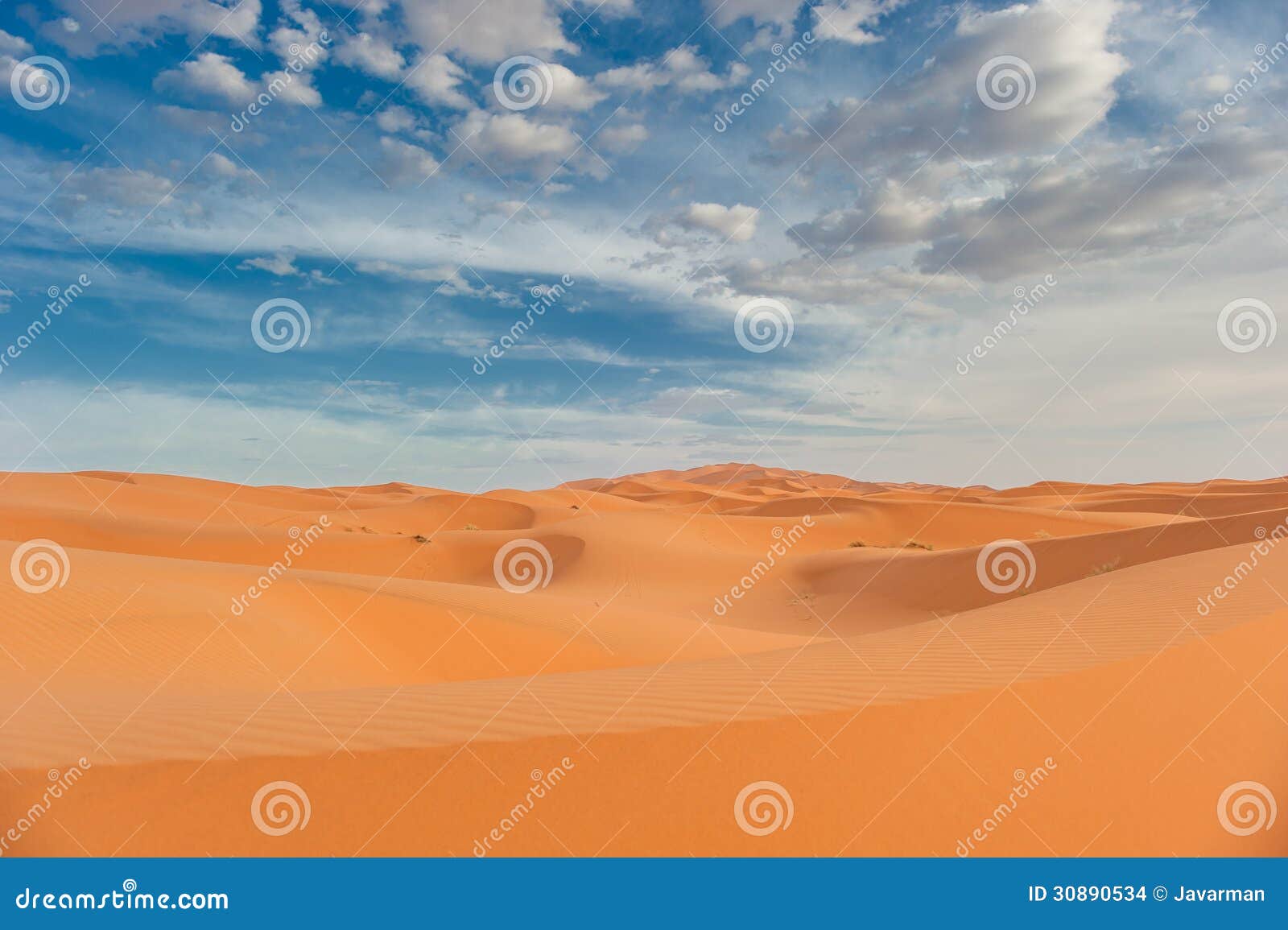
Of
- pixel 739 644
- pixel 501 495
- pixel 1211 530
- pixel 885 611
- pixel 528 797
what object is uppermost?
pixel 501 495

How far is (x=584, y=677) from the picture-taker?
6633mm

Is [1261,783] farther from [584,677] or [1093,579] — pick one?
[1093,579]

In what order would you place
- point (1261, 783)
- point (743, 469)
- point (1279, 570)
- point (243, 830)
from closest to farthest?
point (243, 830) < point (1261, 783) < point (1279, 570) < point (743, 469)

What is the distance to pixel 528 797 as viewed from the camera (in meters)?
4.32

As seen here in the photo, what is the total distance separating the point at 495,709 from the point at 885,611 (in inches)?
563

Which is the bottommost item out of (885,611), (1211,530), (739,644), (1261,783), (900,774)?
(900,774)

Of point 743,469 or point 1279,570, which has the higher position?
point 743,469

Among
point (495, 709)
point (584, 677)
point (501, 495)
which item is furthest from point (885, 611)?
point (501, 495)

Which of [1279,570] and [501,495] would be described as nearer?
[1279,570]

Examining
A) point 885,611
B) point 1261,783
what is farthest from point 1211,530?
point 1261,783

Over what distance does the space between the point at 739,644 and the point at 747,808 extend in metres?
8.82

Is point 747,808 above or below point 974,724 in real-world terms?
below

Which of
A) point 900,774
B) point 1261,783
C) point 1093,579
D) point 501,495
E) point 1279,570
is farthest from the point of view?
point 501,495

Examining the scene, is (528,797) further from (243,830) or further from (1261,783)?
(1261,783)
